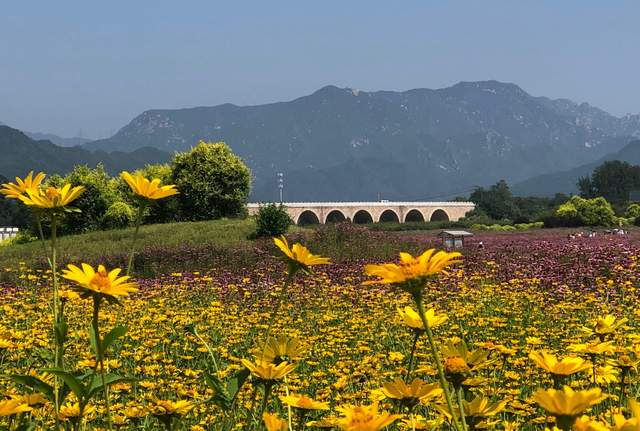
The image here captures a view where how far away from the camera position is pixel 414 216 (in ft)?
260

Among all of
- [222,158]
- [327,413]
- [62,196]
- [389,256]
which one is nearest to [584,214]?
[222,158]

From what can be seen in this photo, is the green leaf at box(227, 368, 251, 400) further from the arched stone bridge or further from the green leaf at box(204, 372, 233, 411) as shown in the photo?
the arched stone bridge

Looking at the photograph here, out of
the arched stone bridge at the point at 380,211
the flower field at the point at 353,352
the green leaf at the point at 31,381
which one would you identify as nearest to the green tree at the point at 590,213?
the flower field at the point at 353,352

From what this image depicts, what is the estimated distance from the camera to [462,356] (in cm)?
195

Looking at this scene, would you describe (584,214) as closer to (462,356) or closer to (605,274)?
(605,274)

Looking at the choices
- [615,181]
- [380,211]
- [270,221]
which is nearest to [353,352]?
[270,221]

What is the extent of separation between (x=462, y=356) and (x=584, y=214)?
4209 cm

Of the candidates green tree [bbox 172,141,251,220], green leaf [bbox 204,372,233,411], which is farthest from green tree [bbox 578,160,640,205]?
green leaf [bbox 204,372,233,411]

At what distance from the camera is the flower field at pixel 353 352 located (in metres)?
1.77

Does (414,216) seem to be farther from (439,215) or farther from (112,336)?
(112,336)

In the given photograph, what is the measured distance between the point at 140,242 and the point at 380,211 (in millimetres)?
51601

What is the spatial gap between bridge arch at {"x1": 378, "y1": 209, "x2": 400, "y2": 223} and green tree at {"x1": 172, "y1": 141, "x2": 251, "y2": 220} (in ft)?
142

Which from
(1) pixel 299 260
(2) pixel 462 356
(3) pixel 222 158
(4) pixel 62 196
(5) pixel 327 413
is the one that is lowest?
(5) pixel 327 413

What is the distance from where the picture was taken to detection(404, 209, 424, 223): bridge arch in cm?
7701
